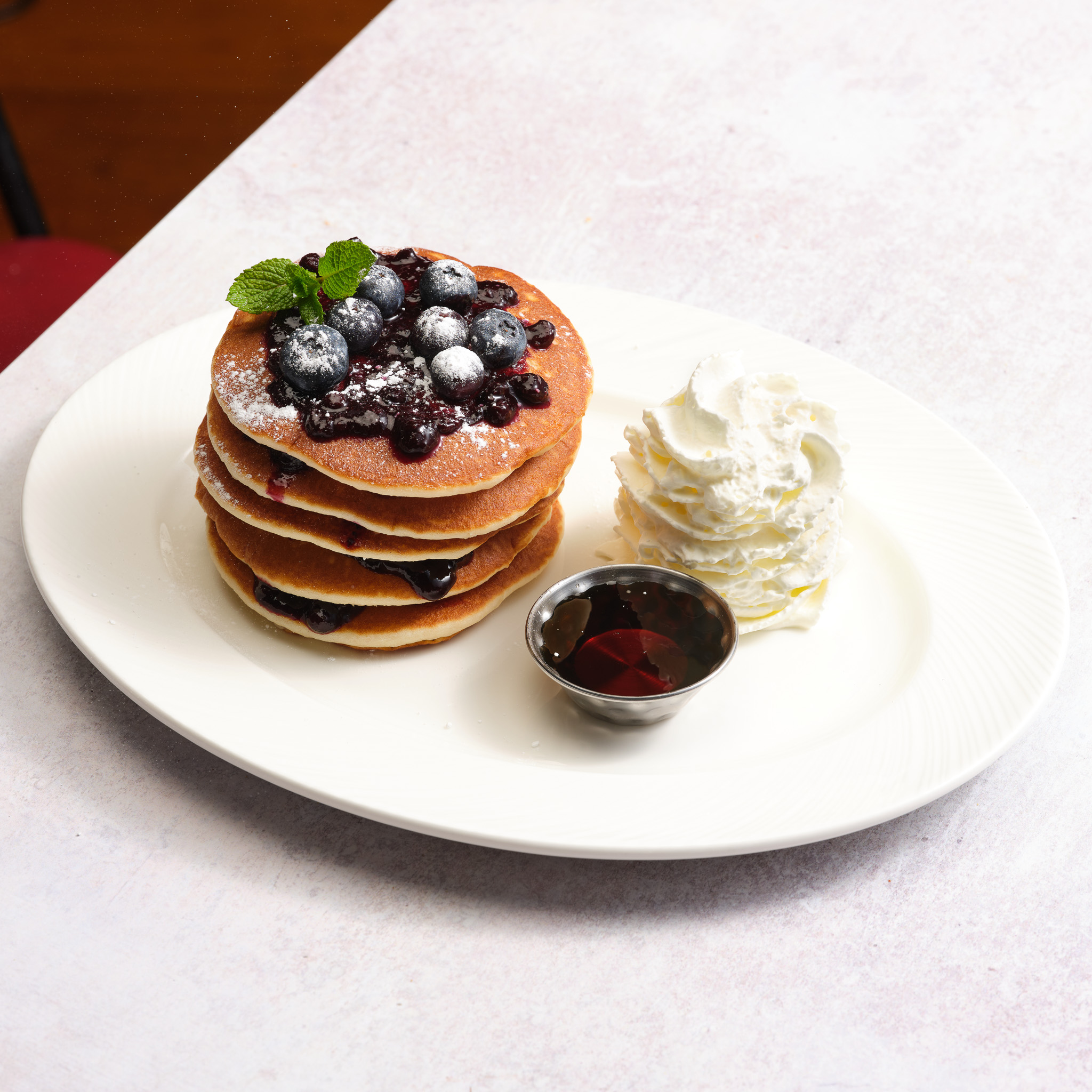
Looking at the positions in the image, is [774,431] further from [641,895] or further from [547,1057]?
[547,1057]

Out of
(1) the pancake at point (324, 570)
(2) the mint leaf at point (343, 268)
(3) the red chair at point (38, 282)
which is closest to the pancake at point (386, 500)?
(1) the pancake at point (324, 570)

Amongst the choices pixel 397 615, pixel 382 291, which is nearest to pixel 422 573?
pixel 397 615

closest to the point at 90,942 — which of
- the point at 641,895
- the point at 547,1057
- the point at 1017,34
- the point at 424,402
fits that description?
the point at 547,1057

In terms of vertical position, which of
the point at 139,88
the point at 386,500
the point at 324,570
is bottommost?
the point at 139,88

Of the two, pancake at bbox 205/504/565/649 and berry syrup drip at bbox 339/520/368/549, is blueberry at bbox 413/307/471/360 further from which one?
pancake at bbox 205/504/565/649

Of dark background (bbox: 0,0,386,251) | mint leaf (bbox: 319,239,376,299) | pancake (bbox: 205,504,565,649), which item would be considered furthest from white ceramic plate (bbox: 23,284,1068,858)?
dark background (bbox: 0,0,386,251)

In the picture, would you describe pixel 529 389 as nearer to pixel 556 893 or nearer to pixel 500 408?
pixel 500 408
